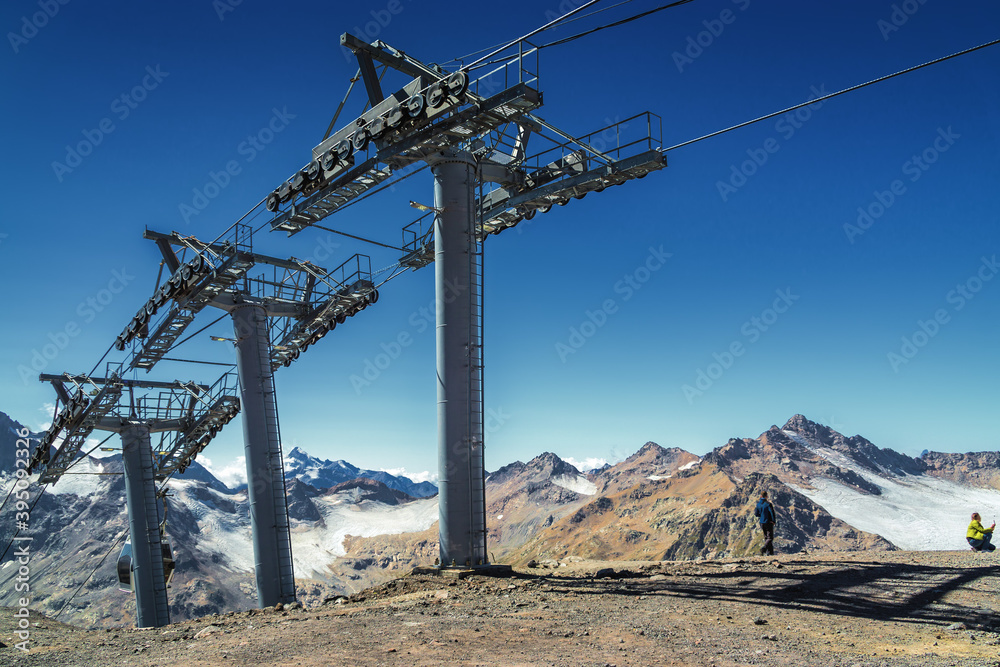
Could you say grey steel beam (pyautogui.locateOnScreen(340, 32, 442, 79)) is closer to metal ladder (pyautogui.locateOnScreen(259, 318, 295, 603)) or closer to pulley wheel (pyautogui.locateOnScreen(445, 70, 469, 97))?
pulley wheel (pyautogui.locateOnScreen(445, 70, 469, 97))

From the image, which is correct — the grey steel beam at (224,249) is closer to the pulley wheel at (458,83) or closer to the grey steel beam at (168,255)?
the grey steel beam at (168,255)

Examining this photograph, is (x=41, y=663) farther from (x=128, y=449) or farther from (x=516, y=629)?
(x=128, y=449)

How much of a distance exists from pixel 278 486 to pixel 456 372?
34.1ft

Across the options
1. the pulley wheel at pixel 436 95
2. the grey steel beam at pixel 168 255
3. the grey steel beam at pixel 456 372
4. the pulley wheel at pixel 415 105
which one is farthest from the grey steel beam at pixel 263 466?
the pulley wheel at pixel 436 95

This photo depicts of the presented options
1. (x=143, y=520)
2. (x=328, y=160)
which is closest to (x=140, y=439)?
(x=143, y=520)

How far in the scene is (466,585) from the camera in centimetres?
1491

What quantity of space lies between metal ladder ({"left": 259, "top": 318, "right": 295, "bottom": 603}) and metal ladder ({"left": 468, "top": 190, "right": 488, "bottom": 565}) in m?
9.23

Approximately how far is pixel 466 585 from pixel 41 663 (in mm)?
7981

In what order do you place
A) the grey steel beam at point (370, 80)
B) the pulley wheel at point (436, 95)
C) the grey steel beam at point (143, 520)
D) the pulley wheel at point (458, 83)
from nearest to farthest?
the pulley wheel at point (458, 83) < the pulley wheel at point (436, 95) < the grey steel beam at point (370, 80) < the grey steel beam at point (143, 520)

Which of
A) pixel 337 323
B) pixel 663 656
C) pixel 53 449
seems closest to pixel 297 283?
pixel 337 323

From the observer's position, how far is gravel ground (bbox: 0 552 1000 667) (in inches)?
345

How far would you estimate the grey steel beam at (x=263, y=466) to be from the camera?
908 inches

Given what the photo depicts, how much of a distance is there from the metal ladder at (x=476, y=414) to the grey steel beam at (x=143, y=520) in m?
22.2

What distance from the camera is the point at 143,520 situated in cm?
3231
